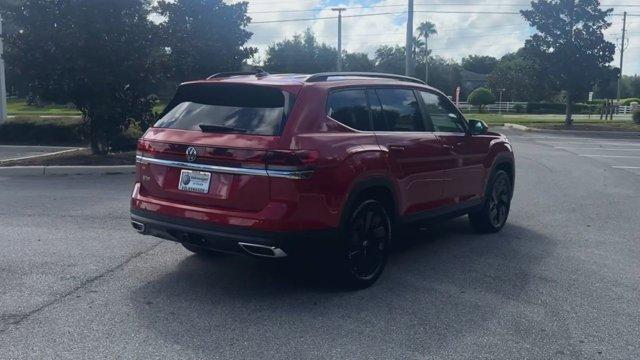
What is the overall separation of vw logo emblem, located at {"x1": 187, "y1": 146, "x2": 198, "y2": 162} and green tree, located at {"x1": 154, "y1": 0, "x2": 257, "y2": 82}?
1236cm

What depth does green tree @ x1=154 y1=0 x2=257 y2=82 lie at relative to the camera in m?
17.2

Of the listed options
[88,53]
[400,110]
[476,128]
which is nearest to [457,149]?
[476,128]

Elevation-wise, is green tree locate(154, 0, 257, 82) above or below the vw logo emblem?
above

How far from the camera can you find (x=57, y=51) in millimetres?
13172

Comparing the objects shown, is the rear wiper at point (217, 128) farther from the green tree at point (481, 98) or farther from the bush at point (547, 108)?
the bush at point (547, 108)

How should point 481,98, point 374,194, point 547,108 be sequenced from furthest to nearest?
1. point 547,108
2. point 481,98
3. point 374,194

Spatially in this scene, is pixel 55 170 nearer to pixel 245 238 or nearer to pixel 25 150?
pixel 25 150

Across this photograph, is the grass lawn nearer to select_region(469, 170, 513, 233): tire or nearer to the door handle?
select_region(469, 170, 513, 233): tire

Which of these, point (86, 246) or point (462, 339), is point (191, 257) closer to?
point (86, 246)

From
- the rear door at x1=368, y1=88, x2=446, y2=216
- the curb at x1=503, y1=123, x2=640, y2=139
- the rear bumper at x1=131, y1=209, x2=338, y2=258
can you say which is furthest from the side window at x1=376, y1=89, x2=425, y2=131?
the curb at x1=503, y1=123, x2=640, y2=139

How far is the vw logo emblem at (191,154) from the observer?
515cm

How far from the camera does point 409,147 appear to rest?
605cm

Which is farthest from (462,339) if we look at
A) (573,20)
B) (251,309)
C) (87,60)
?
(573,20)

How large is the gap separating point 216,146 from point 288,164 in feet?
2.06
